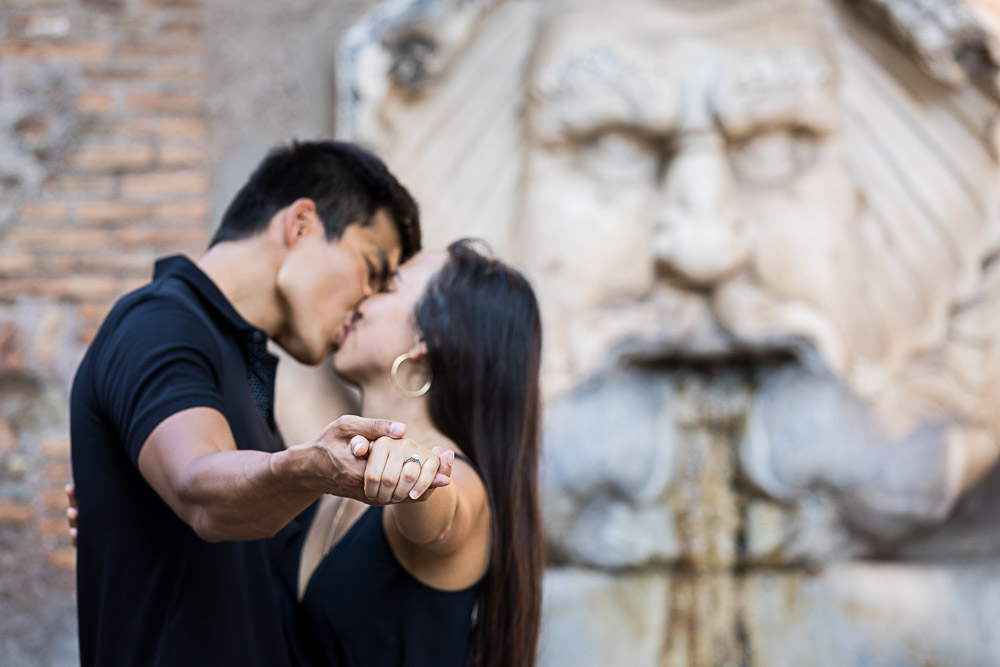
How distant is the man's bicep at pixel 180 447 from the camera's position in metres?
1.13

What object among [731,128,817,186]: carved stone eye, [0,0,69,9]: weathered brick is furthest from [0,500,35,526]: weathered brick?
[731,128,817,186]: carved stone eye

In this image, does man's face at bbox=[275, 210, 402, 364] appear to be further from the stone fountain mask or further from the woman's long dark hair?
the stone fountain mask

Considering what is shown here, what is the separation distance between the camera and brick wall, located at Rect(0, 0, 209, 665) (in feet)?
9.22

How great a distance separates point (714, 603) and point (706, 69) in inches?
54.9

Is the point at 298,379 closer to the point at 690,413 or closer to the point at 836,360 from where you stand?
the point at 690,413

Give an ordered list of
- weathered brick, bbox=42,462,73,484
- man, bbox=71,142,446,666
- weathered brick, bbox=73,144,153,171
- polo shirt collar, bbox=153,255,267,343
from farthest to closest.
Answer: weathered brick, bbox=73,144,153,171
weathered brick, bbox=42,462,73,484
polo shirt collar, bbox=153,255,267,343
man, bbox=71,142,446,666

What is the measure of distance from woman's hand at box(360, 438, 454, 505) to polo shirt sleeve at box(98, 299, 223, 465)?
289 mm

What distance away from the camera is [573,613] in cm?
279

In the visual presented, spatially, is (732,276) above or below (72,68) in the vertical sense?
below

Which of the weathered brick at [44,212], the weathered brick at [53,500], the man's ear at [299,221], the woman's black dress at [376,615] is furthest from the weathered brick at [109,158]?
the woman's black dress at [376,615]

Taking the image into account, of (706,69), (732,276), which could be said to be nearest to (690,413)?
(732,276)

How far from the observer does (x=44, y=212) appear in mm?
2914

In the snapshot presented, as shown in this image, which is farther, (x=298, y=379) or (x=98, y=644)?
(x=298, y=379)

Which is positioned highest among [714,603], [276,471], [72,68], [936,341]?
[276,471]
